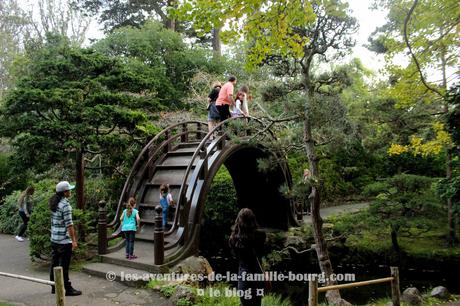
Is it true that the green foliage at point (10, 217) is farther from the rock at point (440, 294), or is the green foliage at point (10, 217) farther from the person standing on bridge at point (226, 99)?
the rock at point (440, 294)

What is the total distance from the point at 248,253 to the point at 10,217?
10542 mm

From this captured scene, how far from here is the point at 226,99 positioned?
1002cm

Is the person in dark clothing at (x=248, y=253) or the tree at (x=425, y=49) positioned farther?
the tree at (x=425, y=49)

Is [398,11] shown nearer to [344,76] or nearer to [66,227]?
[344,76]

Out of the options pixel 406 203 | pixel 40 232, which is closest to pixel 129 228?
pixel 40 232

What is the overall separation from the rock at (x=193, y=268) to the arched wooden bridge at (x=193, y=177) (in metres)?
0.19

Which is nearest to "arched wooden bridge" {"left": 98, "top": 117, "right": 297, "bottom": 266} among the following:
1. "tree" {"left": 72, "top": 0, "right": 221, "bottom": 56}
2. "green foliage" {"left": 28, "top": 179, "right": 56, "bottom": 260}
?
"green foliage" {"left": 28, "top": 179, "right": 56, "bottom": 260}

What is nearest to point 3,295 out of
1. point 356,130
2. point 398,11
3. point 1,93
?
point 356,130

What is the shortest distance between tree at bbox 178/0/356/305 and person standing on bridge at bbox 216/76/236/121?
2.11 metres

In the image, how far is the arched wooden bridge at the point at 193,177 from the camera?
8094 mm

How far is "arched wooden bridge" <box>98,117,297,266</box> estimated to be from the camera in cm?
809

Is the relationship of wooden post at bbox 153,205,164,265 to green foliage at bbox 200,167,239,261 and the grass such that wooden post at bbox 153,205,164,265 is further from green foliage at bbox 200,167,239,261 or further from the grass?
green foliage at bbox 200,167,239,261

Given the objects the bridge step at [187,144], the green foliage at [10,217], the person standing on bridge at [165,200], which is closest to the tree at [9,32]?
the green foliage at [10,217]

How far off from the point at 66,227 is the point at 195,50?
536 inches
